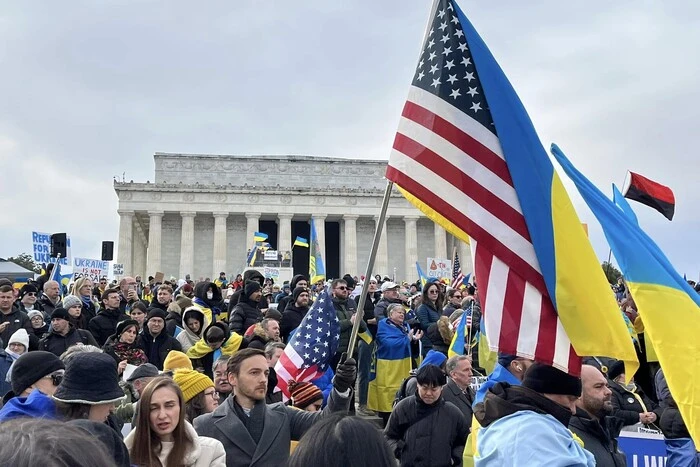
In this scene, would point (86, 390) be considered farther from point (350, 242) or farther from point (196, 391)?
point (350, 242)

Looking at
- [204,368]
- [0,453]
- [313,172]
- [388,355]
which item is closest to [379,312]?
Answer: [388,355]

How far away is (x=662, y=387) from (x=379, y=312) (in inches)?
193

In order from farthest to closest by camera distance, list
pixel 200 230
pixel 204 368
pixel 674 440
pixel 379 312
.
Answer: pixel 200 230 < pixel 379 312 < pixel 204 368 < pixel 674 440

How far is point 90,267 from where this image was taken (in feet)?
70.9

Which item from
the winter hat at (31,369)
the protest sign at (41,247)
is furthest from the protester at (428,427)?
the protest sign at (41,247)

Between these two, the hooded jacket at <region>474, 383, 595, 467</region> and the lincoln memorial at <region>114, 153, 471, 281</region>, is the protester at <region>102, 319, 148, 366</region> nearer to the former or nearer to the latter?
the hooded jacket at <region>474, 383, 595, 467</region>

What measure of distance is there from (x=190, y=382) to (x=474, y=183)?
2706mm

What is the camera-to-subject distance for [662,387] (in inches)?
225

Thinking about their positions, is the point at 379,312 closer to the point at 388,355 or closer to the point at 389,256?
the point at 388,355

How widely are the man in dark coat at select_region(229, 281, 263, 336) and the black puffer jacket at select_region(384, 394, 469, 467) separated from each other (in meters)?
4.18

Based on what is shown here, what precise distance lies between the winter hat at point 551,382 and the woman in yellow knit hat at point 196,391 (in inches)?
109

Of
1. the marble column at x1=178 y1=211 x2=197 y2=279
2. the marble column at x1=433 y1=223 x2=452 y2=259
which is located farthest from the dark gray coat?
the marble column at x1=433 y1=223 x2=452 y2=259

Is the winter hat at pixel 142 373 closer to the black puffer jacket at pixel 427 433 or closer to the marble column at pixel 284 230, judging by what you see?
the black puffer jacket at pixel 427 433

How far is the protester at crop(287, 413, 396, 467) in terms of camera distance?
6.26 ft
